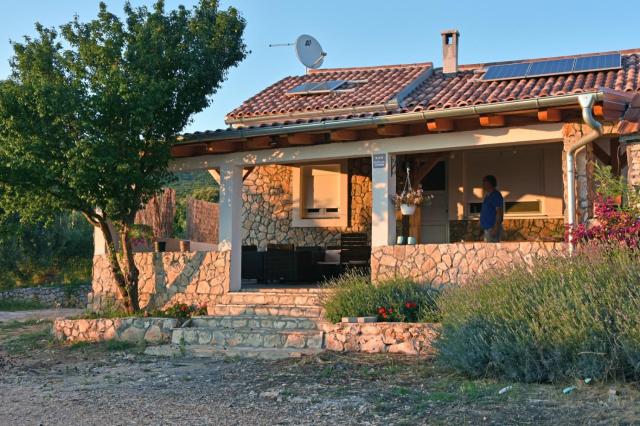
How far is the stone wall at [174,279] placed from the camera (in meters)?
12.8

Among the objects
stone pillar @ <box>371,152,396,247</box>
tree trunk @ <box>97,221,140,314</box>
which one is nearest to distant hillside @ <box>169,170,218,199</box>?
tree trunk @ <box>97,221,140,314</box>

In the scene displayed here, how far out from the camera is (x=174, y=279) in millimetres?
13156

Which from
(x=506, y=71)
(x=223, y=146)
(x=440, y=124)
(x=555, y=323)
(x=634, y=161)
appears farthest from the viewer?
(x=506, y=71)

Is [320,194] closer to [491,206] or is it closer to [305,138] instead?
[305,138]

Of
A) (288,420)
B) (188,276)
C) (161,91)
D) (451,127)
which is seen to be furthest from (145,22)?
(288,420)

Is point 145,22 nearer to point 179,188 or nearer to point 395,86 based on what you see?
point 395,86

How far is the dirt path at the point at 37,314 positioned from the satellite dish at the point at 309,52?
25.9 ft

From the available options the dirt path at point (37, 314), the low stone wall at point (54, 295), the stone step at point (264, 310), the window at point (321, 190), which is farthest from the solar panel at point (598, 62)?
the low stone wall at point (54, 295)

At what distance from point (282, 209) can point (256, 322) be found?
5.49m

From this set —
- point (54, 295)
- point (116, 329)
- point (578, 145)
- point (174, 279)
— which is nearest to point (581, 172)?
point (578, 145)

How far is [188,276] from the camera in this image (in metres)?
13.0

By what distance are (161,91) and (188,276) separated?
3.30 metres

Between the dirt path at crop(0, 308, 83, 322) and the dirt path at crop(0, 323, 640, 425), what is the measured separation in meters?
5.80

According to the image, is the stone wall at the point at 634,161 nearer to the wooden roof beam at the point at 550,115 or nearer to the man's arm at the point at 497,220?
the wooden roof beam at the point at 550,115
